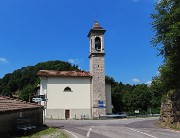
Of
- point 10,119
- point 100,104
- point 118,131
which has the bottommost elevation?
point 118,131

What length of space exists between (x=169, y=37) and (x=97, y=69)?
28.4 meters

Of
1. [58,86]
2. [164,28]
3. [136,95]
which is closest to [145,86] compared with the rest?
[136,95]

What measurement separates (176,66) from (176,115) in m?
5.48

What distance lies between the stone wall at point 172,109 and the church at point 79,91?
76.3 feet

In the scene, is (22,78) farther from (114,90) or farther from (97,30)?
(97,30)

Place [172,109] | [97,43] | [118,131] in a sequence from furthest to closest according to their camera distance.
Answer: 1. [97,43]
2. [172,109]
3. [118,131]

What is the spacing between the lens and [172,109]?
27797 mm

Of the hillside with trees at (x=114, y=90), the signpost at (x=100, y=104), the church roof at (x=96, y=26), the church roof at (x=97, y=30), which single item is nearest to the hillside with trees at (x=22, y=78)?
the hillside with trees at (x=114, y=90)

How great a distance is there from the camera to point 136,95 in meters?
76.4

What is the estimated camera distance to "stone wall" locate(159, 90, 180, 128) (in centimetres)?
2672

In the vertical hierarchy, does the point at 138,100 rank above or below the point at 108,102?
above

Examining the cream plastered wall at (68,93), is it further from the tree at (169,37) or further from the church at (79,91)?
the tree at (169,37)

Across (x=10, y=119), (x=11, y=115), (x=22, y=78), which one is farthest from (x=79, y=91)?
(x=22, y=78)

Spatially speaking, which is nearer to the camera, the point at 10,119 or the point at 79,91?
the point at 10,119
